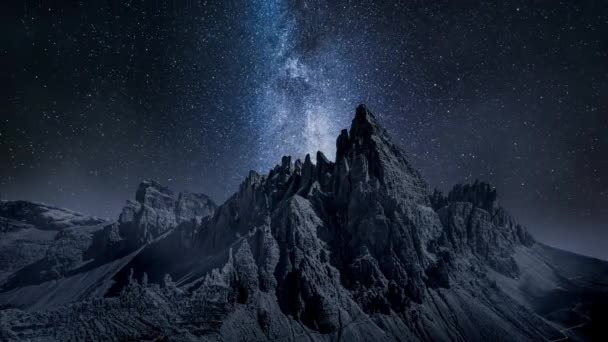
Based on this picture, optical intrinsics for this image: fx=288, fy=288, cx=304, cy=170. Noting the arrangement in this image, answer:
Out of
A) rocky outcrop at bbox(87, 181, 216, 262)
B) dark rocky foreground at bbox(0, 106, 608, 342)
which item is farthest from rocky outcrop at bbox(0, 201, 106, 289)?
rocky outcrop at bbox(87, 181, 216, 262)

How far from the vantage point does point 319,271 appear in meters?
72.1

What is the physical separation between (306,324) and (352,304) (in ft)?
43.3

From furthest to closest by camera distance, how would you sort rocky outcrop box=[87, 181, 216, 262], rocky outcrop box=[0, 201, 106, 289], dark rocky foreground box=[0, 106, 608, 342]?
rocky outcrop box=[0, 201, 106, 289] < rocky outcrop box=[87, 181, 216, 262] < dark rocky foreground box=[0, 106, 608, 342]

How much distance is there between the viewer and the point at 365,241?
272 ft

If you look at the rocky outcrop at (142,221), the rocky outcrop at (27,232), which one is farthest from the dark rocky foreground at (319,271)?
the rocky outcrop at (27,232)

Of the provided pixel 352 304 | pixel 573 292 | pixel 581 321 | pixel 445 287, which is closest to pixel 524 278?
pixel 573 292

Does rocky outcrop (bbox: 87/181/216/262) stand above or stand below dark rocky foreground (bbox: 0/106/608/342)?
above

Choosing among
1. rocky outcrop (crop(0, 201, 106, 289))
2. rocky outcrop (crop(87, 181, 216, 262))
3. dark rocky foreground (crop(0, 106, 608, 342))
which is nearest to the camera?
A: dark rocky foreground (crop(0, 106, 608, 342))

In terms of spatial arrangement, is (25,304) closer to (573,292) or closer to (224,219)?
(224,219)

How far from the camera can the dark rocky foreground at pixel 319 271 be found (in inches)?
2047

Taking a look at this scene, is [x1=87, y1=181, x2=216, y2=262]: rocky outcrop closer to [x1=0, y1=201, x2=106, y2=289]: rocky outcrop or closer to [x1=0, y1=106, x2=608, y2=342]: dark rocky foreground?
[x1=0, y1=106, x2=608, y2=342]: dark rocky foreground

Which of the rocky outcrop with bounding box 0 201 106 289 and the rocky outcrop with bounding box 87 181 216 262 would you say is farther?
the rocky outcrop with bounding box 0 201 106 289

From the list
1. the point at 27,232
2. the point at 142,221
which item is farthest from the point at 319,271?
the point at 27,232

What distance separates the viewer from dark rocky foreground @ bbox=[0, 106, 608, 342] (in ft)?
171
